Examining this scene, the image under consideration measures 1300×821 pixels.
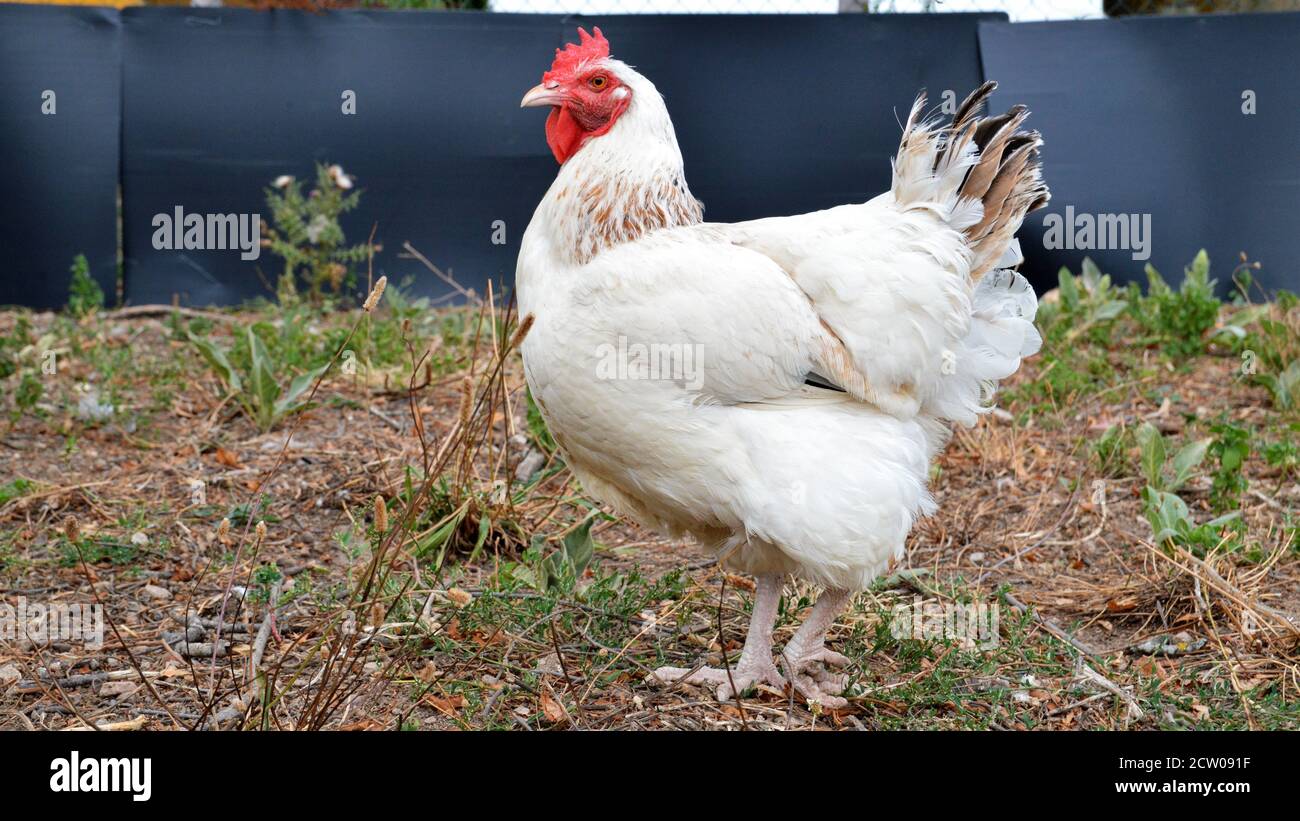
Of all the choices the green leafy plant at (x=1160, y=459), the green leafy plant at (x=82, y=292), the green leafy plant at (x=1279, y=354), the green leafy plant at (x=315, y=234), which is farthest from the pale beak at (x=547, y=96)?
the green leafy plant at (x=82, y=292)

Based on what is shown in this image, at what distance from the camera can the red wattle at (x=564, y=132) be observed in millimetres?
3250

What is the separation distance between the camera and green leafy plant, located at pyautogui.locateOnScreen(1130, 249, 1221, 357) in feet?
19.8

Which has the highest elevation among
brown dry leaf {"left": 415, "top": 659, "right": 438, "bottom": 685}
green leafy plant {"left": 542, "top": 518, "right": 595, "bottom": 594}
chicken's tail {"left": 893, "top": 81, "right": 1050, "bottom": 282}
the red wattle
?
the red wattle

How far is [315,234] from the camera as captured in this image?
21.9ft

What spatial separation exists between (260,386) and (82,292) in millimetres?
2622

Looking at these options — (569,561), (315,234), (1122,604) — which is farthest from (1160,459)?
(315,234)

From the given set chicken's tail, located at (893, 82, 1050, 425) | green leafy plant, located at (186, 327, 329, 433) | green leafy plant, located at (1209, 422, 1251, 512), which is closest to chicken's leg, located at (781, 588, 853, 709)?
chicken's tail, located at (893, 82, 1050, 425)

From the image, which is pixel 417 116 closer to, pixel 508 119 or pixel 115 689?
pixel 508 119

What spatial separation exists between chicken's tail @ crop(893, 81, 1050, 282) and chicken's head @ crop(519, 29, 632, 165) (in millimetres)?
832

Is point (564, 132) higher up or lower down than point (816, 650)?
higher up

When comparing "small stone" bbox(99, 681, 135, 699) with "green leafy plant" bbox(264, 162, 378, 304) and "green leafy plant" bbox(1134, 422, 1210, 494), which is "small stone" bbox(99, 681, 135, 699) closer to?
"green leafy plant" bbox(1134, 422, 1210, 494)

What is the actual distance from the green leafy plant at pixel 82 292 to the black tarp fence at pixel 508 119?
0.26 m

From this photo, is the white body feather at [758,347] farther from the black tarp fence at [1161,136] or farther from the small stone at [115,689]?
the black tarp fence at [1161,136]

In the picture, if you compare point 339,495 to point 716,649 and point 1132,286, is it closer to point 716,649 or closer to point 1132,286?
point 716,649
